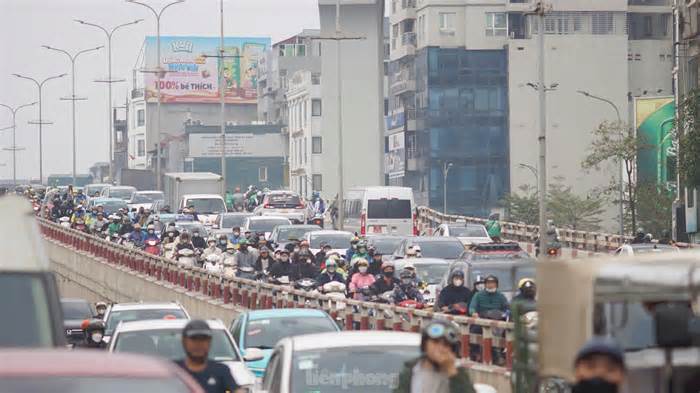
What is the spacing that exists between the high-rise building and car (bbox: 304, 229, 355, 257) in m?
67.2

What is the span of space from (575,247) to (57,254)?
17604 millimetres

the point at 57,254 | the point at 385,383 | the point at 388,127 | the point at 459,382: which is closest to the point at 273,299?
the point at 385,383

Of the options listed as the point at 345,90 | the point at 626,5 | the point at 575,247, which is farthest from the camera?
the point at 626,5

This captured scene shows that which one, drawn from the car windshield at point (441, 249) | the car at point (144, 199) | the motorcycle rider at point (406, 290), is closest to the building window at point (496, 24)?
the car at point (144, 199)

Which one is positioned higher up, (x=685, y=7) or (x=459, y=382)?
(x=685, y=7)

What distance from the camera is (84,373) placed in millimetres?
7379

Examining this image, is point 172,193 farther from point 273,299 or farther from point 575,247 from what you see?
point 273,299

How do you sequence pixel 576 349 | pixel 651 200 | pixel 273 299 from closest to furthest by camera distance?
pixel 576 349 < pixel 273 299 < pixel 651 200

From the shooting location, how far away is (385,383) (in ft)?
44.9

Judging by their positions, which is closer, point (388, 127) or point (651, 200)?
point (651, 200)

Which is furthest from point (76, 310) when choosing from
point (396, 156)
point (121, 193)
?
point (396, 156)

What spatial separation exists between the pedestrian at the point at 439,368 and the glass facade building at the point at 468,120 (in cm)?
10430

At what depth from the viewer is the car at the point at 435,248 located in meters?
41.8

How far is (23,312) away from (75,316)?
2365 cm
